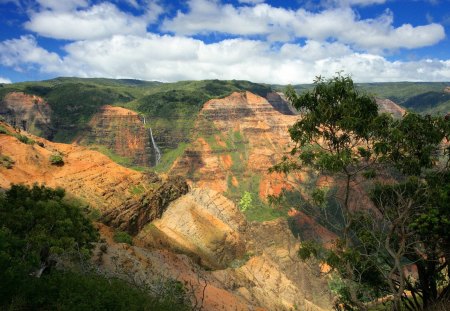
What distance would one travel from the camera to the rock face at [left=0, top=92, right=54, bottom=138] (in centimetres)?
18162

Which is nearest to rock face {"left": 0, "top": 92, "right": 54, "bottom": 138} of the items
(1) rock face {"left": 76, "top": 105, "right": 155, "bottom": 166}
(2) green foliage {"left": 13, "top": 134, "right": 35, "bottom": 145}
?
(1) rock face {"left": 76, "top": 105, "right": 155, "bottom": 166}

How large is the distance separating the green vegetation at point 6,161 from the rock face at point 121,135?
377ft

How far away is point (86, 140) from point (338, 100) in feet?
547

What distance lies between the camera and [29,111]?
18638 cm

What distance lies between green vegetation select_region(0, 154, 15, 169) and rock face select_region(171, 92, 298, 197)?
310 ft

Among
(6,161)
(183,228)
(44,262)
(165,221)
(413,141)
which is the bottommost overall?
(183,228)

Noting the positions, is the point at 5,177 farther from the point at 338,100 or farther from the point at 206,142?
the point at 206,142

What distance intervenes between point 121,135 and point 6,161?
125m

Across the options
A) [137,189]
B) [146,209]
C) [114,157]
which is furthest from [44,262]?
[114,157]

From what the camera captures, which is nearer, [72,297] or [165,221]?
[72,297]

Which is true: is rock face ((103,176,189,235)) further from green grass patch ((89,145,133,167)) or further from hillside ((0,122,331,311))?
green grass patch ((89,145,133,167))

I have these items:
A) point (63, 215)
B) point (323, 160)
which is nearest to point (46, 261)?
point (63, 215)

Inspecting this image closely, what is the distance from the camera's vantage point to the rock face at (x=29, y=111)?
181625mm

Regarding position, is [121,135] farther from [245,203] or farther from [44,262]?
[44,262]
